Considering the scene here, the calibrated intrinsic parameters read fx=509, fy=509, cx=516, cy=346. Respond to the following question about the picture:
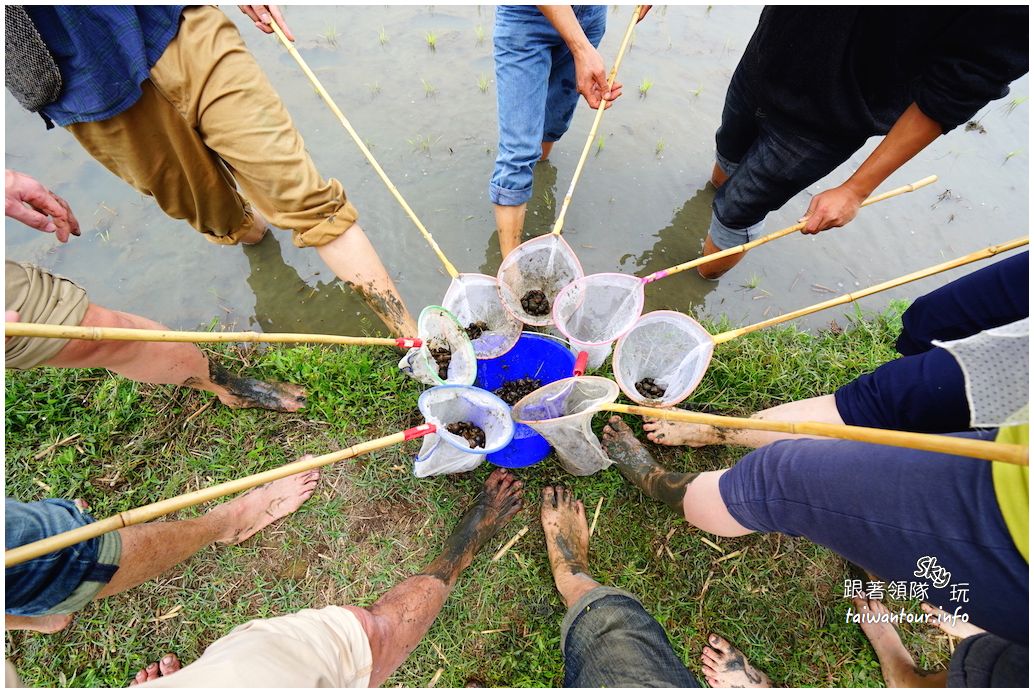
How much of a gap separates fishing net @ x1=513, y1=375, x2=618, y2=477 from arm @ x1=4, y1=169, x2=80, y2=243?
1577mm

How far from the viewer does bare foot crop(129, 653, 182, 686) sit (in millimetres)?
1796

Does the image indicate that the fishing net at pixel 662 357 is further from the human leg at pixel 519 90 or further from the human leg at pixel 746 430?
the human leg at pixel 519 90

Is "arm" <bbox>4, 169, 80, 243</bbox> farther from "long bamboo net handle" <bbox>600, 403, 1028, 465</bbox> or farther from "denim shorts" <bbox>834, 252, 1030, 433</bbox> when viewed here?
"denim shorts" <bbox>834, 252, 1030, 433</bbox>

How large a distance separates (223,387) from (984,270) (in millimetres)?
2720

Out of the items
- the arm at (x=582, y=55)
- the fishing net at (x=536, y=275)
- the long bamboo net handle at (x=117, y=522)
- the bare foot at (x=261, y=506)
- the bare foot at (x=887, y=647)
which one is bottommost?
the bare foot at (x=887, y=647)

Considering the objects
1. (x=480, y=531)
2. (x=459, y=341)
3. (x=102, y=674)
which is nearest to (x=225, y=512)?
(x=102, y=674)

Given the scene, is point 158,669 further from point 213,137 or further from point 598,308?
point 598,308

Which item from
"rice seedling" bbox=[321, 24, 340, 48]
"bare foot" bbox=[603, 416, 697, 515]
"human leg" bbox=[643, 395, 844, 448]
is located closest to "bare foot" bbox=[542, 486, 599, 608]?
"bare foot" bbox=[603, 416, 697, 515]

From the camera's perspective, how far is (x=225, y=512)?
194cm

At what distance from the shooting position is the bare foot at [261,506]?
1.94 metres

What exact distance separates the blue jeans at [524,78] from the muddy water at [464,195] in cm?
68

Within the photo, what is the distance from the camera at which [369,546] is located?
2.03m

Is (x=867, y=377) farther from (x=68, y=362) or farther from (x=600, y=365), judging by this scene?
(x=68, y=362)

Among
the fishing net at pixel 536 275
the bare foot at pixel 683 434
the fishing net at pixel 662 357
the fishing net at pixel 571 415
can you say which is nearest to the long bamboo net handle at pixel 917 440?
the fishing net at pixel 571 415
